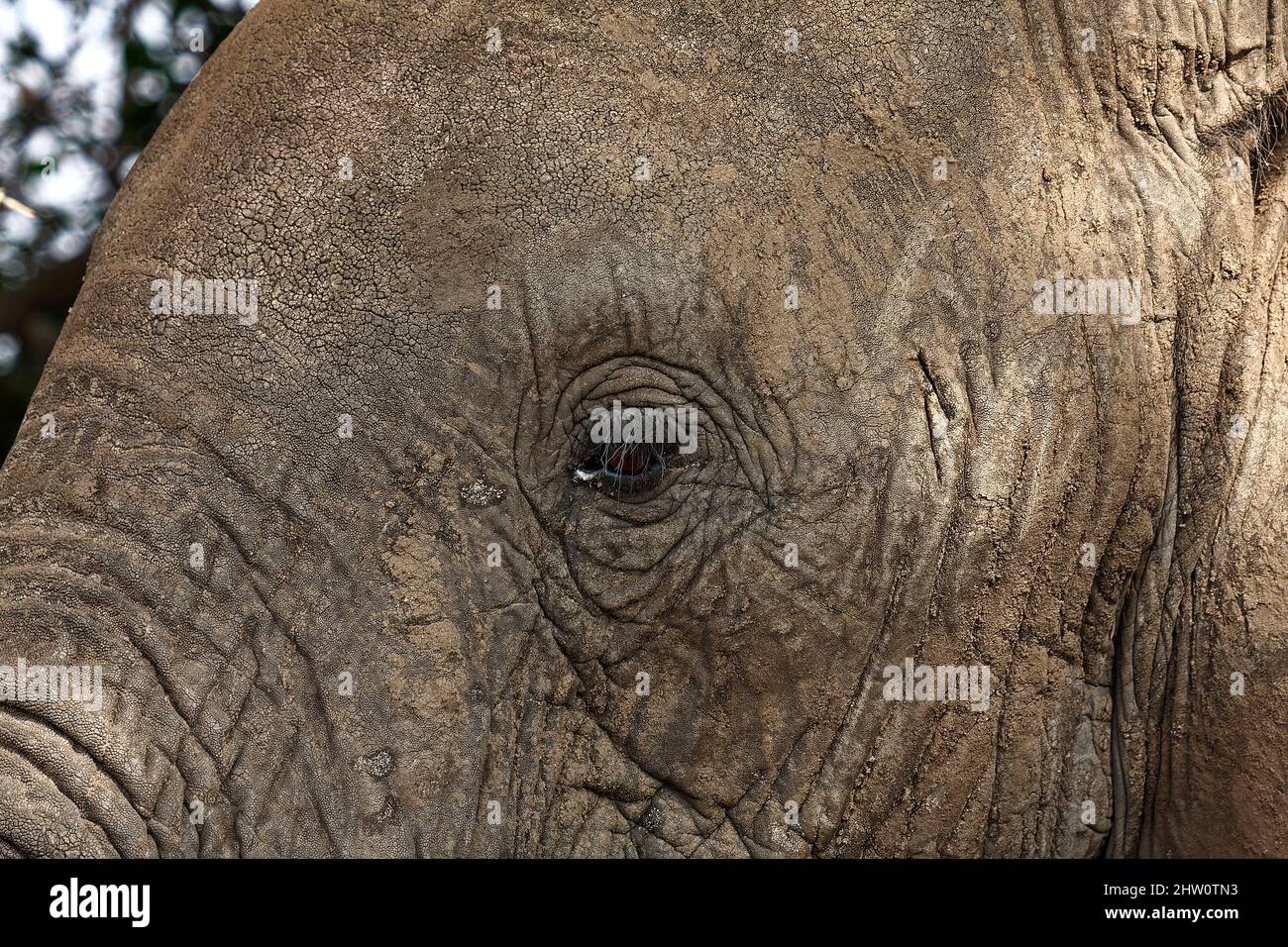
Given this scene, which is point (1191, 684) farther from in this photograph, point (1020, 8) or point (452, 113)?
point (452, 113)

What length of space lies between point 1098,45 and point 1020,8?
0.18m

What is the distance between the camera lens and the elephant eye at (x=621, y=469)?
112 inches

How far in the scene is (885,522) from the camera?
9.49 ft

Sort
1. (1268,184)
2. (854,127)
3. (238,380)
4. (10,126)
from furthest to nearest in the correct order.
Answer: (10,126) → (1268,184) → (854,127) → (238,380)

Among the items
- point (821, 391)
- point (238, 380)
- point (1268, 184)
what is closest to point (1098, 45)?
point (1268, 184)

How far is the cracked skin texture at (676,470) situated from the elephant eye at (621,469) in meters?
0.03

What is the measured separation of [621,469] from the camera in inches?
112

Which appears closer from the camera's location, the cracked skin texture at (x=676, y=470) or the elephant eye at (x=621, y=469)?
the cracked skin texture at (x=676, y=470)

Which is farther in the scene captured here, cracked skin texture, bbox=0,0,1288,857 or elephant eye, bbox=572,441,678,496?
elephant eye, bbox=572,441,678,496

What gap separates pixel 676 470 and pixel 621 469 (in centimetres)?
10

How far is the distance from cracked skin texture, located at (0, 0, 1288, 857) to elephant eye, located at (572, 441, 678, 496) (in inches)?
1.1

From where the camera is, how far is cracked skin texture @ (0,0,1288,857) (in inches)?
105

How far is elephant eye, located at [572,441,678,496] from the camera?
9.32ft

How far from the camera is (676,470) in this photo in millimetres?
2871
